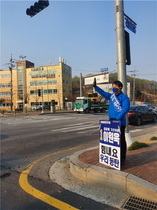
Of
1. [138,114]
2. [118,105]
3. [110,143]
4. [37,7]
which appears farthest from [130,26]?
[138,114]

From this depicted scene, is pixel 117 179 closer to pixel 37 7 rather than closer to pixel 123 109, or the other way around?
pixel 123 109

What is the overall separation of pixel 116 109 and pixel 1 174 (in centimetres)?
299

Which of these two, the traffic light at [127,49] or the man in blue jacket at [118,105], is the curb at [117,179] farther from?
the traffic light at [127,49]

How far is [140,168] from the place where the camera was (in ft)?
12.1

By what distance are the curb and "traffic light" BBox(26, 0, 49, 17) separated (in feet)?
20.3

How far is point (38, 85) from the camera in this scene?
6353 cm

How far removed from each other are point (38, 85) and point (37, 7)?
57.6 metres

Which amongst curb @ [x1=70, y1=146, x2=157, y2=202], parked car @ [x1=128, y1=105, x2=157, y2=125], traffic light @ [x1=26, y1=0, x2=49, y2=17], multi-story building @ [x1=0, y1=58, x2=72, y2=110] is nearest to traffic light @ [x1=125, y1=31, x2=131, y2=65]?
curb @ [x1=70, y1=146, x2=157, y2=202]

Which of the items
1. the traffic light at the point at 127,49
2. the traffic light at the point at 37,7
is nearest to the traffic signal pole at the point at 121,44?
the traffic light at the point at 127,49

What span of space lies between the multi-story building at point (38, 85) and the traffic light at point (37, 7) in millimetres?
52272

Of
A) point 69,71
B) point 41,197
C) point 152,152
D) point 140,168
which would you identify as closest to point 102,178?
point 140,168

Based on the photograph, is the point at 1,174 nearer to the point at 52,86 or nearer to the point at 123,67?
the point at 123,67

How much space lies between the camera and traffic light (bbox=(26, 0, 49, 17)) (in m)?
7.21

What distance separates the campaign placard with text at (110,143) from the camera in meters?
3.55
